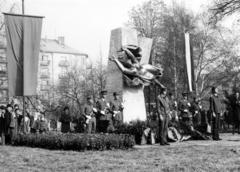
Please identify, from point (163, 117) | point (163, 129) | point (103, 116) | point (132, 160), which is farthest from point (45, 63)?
point (132, 160)

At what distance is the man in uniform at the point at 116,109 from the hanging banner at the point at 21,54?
296 cm

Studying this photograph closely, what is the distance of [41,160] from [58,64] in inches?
2510

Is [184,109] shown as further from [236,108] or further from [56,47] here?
[56,47]

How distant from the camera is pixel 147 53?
1800 cm

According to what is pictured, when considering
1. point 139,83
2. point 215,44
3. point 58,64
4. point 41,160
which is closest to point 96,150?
point 41,160

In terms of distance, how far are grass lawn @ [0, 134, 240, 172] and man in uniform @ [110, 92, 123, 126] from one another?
473 centimetres

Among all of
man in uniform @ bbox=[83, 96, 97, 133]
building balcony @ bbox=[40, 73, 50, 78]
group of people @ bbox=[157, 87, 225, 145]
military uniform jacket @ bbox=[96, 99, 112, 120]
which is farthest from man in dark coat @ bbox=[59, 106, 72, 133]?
building balcony @ bbox=[40, 73, 50, 78]

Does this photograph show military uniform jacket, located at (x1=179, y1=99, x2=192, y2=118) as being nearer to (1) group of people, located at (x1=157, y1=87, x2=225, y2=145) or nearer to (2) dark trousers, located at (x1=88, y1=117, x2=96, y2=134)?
(1) group of people, located at (x1=157, y1=87, x2=225, y2=145)

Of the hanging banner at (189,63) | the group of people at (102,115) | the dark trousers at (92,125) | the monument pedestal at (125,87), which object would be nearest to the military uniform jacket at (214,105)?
the hanging banner at (189,63)

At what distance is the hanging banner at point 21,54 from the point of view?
588 inches

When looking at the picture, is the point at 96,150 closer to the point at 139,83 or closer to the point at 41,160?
the point at 41,160

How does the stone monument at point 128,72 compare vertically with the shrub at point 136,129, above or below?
above

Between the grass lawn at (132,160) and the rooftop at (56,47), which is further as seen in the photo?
the rooftop at (56,47)

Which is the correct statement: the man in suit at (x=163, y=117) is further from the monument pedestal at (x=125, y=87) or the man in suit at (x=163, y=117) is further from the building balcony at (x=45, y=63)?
Result: the building balcony at (x=45, y=63)
